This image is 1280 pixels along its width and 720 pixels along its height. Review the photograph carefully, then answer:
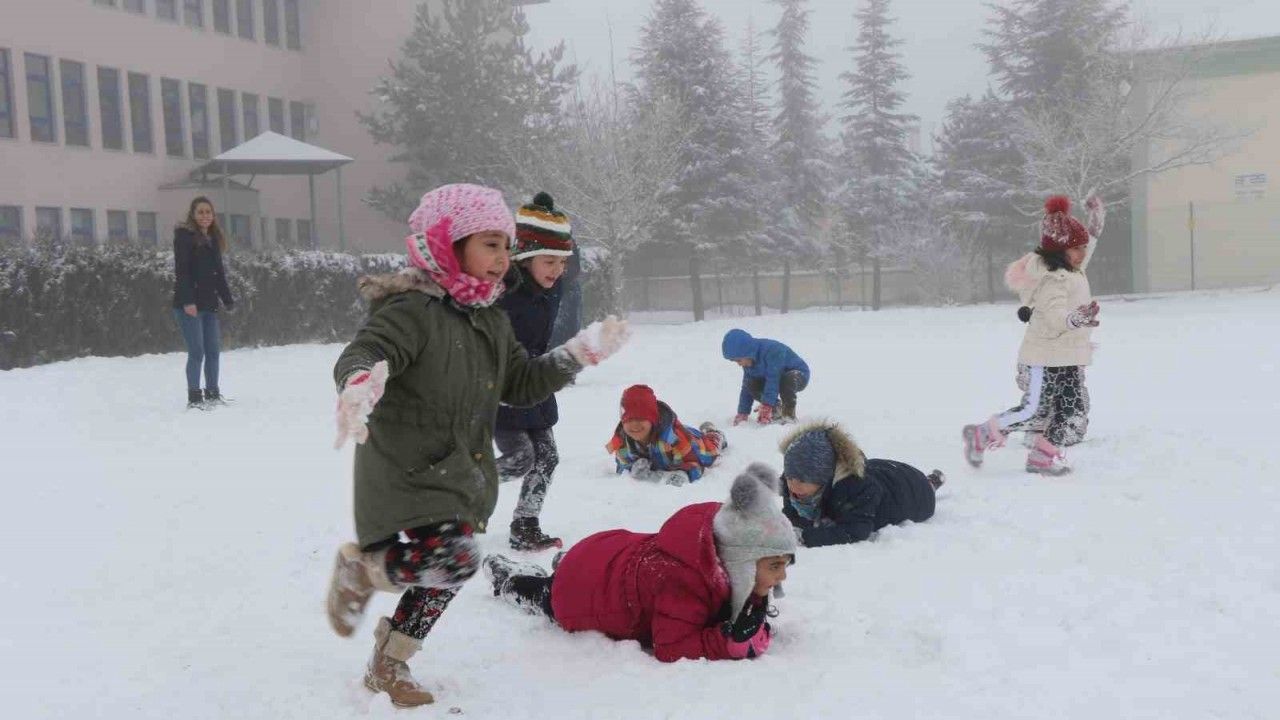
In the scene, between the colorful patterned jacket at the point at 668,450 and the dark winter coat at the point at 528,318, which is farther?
the colorful patterned jacket at the point at 668,450

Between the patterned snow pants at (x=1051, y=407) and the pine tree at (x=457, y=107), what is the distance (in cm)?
2692

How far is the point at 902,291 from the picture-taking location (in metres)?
46.9

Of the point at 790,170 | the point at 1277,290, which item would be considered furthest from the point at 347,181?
the point at 1277,290

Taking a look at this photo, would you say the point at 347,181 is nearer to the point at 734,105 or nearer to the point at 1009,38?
the point at 734,105

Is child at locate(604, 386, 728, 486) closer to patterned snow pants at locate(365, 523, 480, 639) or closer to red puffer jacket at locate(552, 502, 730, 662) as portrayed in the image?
red puffer jacket at locate(552, 502, 730, 662)

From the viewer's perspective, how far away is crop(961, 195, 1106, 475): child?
7008 mm

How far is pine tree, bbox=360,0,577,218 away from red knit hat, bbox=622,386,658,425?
A: 2643cm

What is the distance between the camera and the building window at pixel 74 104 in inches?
1008

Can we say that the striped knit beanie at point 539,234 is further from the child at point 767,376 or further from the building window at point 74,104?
the building window at point 74,104

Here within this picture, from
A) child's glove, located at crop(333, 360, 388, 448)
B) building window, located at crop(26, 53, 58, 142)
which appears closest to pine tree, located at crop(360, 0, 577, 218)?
building window, located at crop(26, 53, 58, 142)

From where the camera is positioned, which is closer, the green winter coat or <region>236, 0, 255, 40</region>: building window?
the green winter coat

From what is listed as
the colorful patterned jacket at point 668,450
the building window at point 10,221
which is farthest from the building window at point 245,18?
the colorful patterned jacket at point 668,450

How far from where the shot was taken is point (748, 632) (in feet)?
12.1

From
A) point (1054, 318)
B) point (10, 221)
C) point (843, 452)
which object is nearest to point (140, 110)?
point (10, 221)
